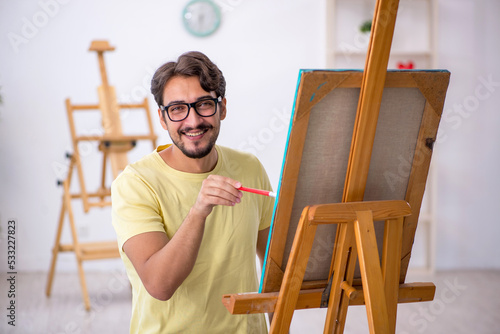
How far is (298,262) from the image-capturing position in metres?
1.23

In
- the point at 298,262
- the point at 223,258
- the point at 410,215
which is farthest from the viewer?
the point at 223,258

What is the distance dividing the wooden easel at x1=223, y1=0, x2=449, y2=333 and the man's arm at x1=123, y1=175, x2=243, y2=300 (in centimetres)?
13

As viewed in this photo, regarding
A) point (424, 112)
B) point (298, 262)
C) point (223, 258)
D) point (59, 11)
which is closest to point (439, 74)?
point (424, 112)

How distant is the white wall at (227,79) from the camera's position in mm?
4402

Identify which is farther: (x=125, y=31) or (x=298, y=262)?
(x=125, y=31)

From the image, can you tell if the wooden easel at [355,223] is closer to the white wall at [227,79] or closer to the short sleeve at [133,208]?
the short sleeve at [133,208]

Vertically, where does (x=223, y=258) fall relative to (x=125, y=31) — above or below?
below

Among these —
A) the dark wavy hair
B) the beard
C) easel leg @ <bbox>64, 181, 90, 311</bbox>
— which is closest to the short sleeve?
the beard

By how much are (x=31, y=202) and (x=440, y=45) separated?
348 centimetres

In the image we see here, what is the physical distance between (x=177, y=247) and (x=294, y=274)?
0.89ft

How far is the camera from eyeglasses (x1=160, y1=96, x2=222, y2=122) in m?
1.48

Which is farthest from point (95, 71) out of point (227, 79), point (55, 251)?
point (55, 251)

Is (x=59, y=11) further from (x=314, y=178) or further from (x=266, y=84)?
(x=314, y=178)

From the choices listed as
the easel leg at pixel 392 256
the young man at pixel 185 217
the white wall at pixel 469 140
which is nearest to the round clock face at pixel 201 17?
the white wall at pixel 469 140
